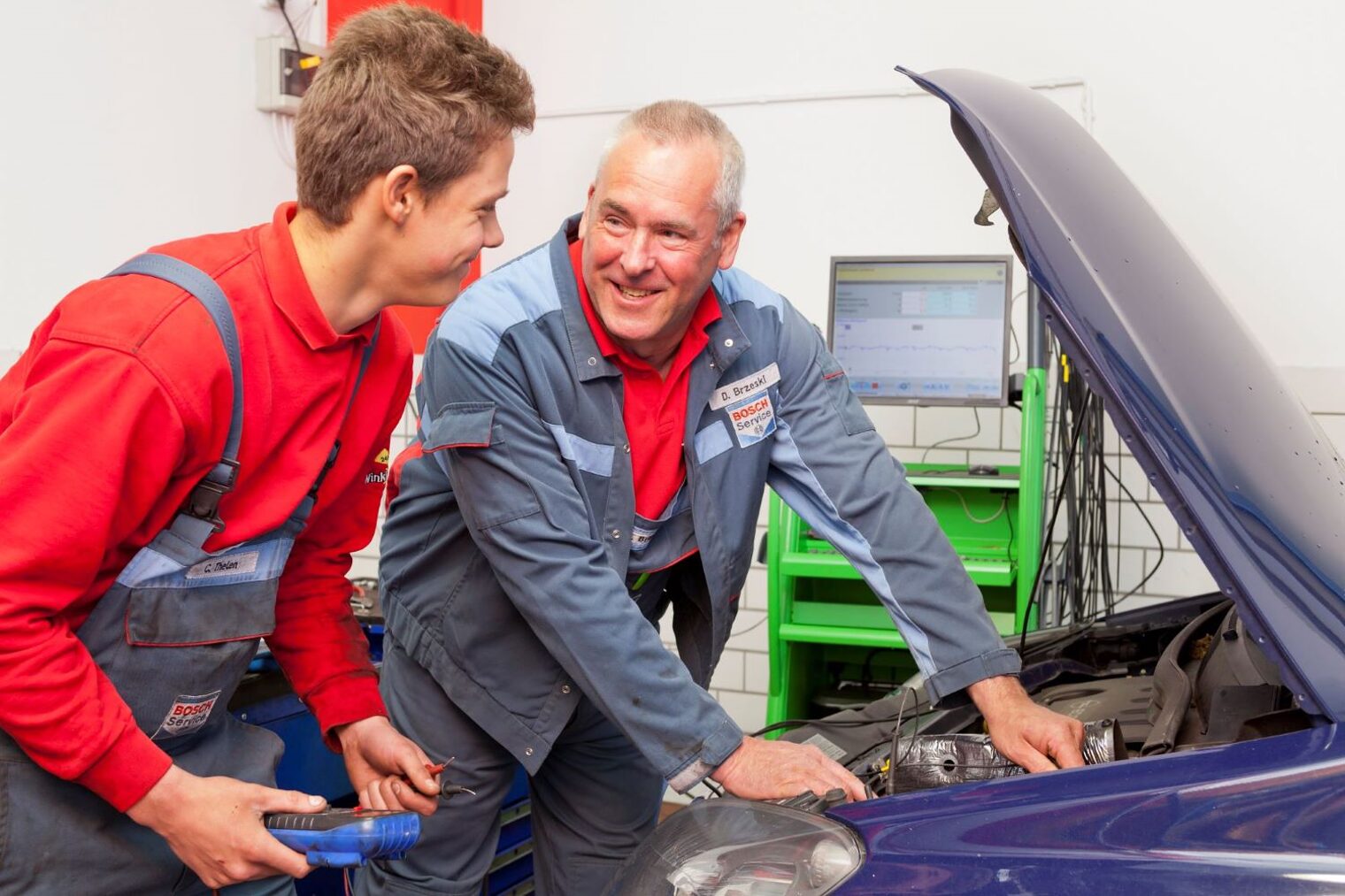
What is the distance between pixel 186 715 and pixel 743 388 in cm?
98

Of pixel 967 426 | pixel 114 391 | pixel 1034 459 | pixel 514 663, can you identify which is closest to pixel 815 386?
pixel 514 663

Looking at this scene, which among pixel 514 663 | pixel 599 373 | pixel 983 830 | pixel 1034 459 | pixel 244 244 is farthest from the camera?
pixel 1034 459

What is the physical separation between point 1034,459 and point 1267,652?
7.30 ft

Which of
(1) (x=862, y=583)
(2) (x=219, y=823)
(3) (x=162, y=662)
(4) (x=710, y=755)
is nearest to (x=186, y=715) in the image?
(3) (x=162, y=662)

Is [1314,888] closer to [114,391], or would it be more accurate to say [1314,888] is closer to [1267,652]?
[1267,652]

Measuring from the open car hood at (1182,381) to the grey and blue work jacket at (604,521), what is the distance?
0.55m

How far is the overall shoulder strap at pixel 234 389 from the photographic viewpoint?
1.39 metres

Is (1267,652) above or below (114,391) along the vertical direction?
below

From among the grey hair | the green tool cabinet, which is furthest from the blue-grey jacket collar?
the green tool cabinet

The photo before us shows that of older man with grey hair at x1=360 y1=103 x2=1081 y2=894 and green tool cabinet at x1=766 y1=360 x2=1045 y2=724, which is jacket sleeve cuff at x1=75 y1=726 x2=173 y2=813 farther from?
green tool cabinet at x1=766 y1=360 x2=1045 y2=724

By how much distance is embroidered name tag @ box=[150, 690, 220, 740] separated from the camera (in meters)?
1.50

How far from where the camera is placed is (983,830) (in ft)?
4.00

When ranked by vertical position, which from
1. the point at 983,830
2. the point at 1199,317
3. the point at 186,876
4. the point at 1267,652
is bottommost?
the point at 186,876

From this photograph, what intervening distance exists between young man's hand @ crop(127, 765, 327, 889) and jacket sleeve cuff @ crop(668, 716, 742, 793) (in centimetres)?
49
